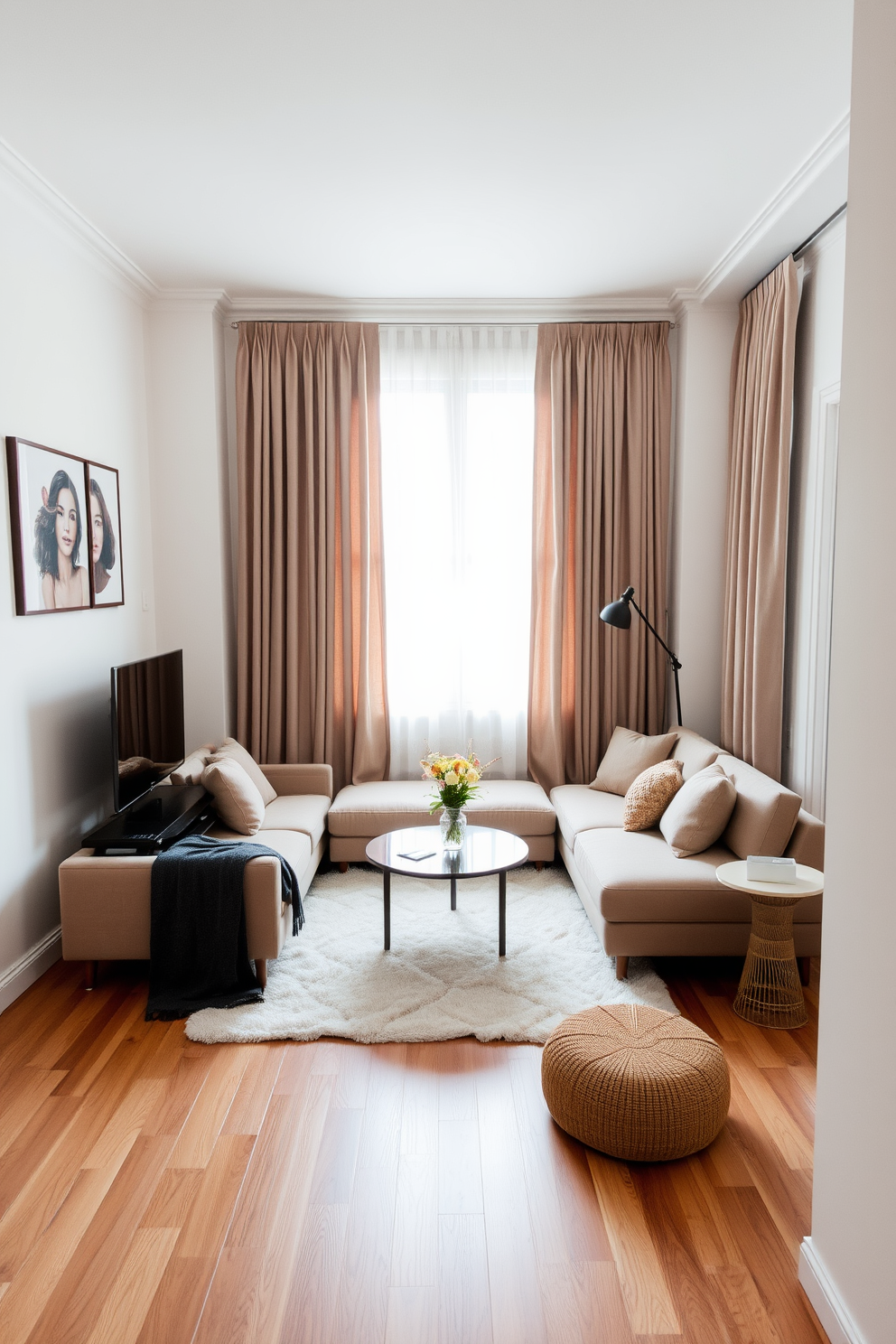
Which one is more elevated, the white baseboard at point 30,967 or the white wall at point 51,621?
the white wall at point 51,621

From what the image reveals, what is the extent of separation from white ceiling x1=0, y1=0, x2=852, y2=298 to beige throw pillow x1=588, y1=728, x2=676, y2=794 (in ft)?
7.59

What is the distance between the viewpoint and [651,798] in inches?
148

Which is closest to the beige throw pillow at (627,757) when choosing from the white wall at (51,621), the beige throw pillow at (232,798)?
the beige throw pillow at (232,798)

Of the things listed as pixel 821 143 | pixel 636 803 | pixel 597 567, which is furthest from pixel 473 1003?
pixel 821 143

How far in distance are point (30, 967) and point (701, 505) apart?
379 centimetres

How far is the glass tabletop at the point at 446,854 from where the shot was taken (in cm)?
332

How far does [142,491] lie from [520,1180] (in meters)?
3.65

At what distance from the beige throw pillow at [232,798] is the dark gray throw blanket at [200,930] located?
1.99 feet

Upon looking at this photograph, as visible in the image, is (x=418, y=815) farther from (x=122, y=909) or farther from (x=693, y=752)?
(x=122, y=909)

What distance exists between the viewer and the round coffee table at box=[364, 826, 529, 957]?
3.32 metres

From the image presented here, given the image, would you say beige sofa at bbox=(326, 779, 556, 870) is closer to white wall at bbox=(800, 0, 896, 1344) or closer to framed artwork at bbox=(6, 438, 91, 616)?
framed artwork at bbox=(6, 438, 91, 616)

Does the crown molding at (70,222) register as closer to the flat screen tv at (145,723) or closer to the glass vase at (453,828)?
the flat screen tv at (145,723)

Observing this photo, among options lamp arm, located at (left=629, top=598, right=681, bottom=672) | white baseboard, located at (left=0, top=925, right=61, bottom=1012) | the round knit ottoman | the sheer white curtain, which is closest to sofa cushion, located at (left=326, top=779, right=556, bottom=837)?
the sheer white curtain

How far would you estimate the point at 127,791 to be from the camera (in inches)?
136
